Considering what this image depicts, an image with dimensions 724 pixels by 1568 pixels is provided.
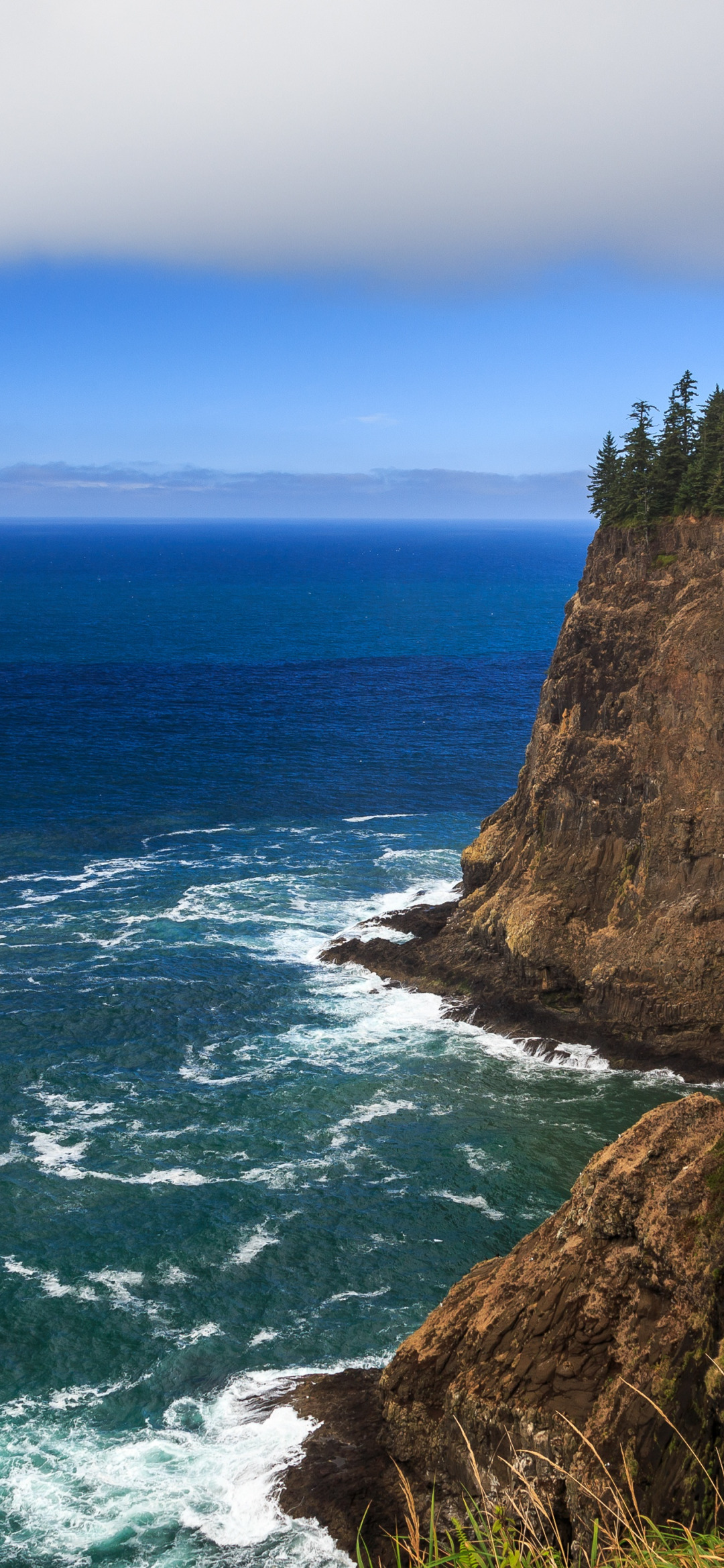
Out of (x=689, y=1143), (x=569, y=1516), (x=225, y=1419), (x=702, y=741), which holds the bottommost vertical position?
(x=225, y=1419)

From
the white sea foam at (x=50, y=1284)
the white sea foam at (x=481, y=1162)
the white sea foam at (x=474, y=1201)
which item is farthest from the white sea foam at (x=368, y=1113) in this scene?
the white sea foam at (x=50, y=1284)

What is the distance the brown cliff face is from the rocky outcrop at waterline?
29.8 m

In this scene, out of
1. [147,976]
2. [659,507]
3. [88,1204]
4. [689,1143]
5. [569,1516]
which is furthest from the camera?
[147,976]

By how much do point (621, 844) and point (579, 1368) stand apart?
133ft

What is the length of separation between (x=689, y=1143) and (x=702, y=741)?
3549cm

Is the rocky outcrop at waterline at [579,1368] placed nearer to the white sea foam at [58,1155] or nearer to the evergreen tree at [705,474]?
the white sea foam at [58,1155]

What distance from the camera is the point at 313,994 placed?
234ft

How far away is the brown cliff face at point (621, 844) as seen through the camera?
6175 cm

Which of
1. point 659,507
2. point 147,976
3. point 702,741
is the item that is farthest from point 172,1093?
point 659,507

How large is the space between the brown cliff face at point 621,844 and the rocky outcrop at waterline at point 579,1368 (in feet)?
97.9

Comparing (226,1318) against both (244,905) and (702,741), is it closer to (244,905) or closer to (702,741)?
(702,741)

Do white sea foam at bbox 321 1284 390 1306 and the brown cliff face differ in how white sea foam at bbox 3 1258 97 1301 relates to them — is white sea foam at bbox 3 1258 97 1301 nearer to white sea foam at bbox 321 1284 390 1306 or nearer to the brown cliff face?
white sea foam at bbox 321 1284 390 1306

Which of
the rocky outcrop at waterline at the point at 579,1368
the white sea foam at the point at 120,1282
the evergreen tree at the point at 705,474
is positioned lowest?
the white sea foam at the point at 120,1282

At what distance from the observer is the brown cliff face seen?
61.8 metres
